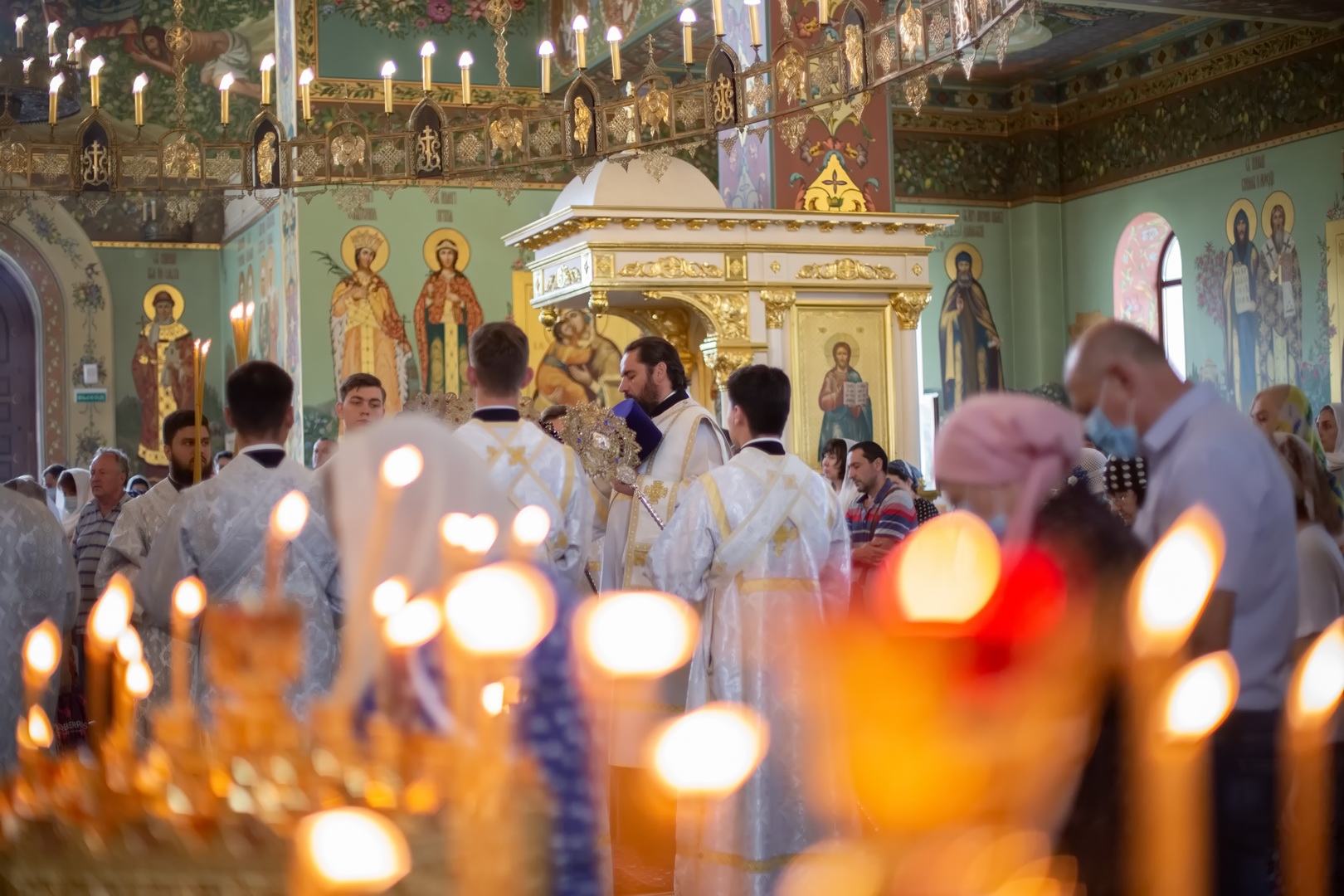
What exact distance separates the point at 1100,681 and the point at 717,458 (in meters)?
3.58

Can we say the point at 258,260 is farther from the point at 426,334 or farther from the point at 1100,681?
the point at 1100,681

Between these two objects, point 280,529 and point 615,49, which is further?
point 615,49

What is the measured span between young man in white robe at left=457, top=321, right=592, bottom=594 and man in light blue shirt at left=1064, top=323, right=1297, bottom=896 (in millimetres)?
2011

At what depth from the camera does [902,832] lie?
4.42 feet

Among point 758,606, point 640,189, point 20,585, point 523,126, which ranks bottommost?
point 758,606

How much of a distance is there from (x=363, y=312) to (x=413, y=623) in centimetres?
1246

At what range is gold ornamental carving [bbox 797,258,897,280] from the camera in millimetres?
9180

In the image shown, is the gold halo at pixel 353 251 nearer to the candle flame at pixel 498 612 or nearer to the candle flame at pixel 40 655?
the candle flame at pixel 40 655

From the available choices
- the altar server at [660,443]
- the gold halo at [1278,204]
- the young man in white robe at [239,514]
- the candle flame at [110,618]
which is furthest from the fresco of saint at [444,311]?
the candle flame at [110,618]

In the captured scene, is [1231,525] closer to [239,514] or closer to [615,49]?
[239,514]

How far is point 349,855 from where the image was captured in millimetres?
1109

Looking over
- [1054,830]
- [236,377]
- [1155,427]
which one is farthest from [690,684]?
[1054,830]

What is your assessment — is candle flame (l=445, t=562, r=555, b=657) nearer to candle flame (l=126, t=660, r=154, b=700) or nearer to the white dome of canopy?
candle flame (l=126, t=660, r=154, b=700)

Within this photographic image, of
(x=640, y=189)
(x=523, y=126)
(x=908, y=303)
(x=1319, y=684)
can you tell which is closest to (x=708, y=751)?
(x=1319, y=684)
